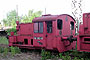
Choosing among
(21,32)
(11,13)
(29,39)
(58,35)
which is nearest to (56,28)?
(58,35)

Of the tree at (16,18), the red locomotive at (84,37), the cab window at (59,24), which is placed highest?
the tree at (16,18)

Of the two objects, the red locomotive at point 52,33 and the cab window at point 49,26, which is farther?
the cab window at point 49,26

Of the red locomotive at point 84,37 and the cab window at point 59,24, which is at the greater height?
the cab window at point 59,24

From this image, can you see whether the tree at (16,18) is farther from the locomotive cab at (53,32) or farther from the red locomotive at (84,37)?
the red locomotive at (84,37)

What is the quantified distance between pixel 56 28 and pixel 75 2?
29.9 ft

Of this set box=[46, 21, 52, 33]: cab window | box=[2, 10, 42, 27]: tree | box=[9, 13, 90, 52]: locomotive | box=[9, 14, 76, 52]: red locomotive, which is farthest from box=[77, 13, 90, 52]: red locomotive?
box=[2, 10, 42, 27]: tree

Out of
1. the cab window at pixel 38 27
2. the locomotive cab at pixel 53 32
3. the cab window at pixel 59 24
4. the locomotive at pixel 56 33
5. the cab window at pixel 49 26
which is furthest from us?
the cab window at pixel 38 27

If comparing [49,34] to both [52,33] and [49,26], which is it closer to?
[52,33]

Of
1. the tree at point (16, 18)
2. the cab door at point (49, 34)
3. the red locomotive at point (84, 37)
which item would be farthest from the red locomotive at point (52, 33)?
the tree at point (16, 18)

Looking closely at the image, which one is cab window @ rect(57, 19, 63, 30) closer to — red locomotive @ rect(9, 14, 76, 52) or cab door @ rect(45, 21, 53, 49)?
red locomotive @ rect(9, 14, 76, 52)

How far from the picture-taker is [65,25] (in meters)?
9.72

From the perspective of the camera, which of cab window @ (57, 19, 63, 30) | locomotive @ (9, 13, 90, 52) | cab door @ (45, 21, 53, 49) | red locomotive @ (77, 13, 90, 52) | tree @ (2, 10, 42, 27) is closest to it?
red locomotive @ (77, 13, 90, 52)

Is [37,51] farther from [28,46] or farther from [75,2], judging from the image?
[75,2]

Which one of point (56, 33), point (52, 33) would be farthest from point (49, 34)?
point (56, 33)
